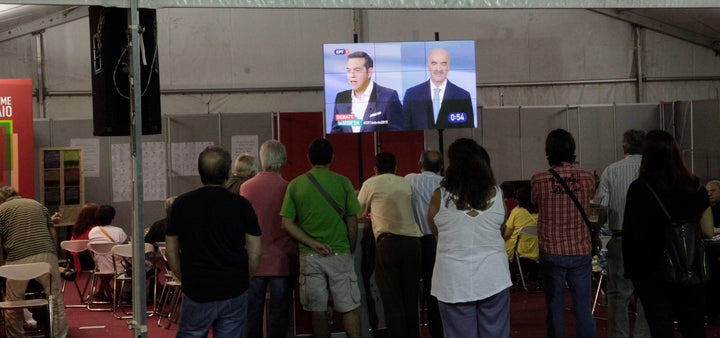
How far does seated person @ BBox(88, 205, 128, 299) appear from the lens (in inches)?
348

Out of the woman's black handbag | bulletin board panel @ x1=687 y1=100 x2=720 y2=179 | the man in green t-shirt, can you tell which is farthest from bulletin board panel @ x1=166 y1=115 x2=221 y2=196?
the woman's black handbag

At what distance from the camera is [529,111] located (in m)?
14.0

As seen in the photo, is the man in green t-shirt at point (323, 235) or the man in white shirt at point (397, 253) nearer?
the man in green t-shirt at point (323, 235)

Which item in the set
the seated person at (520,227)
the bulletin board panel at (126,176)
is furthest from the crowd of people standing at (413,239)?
the bulletin board panel at (126,176)

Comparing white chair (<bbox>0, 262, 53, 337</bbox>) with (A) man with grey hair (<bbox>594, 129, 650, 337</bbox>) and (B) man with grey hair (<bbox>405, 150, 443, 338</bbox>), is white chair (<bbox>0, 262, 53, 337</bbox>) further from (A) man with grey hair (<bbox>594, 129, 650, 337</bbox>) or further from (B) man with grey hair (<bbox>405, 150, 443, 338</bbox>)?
(A) man with grey hair (<bbox>594, 129, 650, 337</bbox>)

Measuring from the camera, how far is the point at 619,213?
18.0 ft

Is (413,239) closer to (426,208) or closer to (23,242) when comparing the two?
(426,208)

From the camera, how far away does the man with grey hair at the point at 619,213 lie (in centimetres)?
547

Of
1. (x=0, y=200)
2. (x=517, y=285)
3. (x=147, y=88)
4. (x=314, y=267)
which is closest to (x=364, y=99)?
(x=517, y=285)

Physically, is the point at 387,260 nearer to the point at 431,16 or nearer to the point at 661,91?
the point at 431,16

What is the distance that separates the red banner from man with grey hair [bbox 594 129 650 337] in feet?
18.6

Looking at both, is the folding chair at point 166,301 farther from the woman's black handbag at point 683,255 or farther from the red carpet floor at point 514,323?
the woman's black handbag at point 683,255

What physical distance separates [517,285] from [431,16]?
19.8 feet

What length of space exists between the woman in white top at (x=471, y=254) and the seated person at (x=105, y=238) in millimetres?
4954
